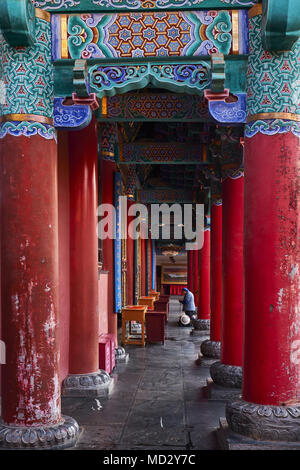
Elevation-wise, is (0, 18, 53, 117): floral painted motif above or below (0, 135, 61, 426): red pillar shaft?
above

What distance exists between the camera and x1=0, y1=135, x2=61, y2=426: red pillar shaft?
178 inches

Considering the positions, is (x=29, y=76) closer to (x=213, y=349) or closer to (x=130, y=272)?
(x=213, y=349)

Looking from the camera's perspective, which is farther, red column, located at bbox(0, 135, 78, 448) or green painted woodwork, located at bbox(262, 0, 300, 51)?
red column, located at bbox(0, 135, 78, 448)

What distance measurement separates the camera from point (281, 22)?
4.22 meters

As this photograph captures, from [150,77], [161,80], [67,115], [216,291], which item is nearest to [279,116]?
[161,80]

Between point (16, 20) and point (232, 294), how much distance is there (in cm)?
449

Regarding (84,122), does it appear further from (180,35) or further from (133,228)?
(133,228)

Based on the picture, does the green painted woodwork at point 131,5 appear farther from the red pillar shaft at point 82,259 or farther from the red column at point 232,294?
the red column at point 232,294

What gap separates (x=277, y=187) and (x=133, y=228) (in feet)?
36.1

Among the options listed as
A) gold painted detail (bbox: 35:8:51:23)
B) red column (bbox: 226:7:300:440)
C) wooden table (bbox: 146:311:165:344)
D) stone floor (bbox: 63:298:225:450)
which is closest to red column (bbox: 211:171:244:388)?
stone floor (bbox: 63:298:225:450)

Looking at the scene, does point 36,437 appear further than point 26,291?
No

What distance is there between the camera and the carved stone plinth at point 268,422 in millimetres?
4164

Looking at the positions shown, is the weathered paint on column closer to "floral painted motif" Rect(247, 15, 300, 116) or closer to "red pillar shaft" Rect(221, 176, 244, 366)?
"floral painted motif" Rect(247, 15, 300, 116)

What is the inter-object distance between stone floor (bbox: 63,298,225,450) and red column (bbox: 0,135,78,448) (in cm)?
72
